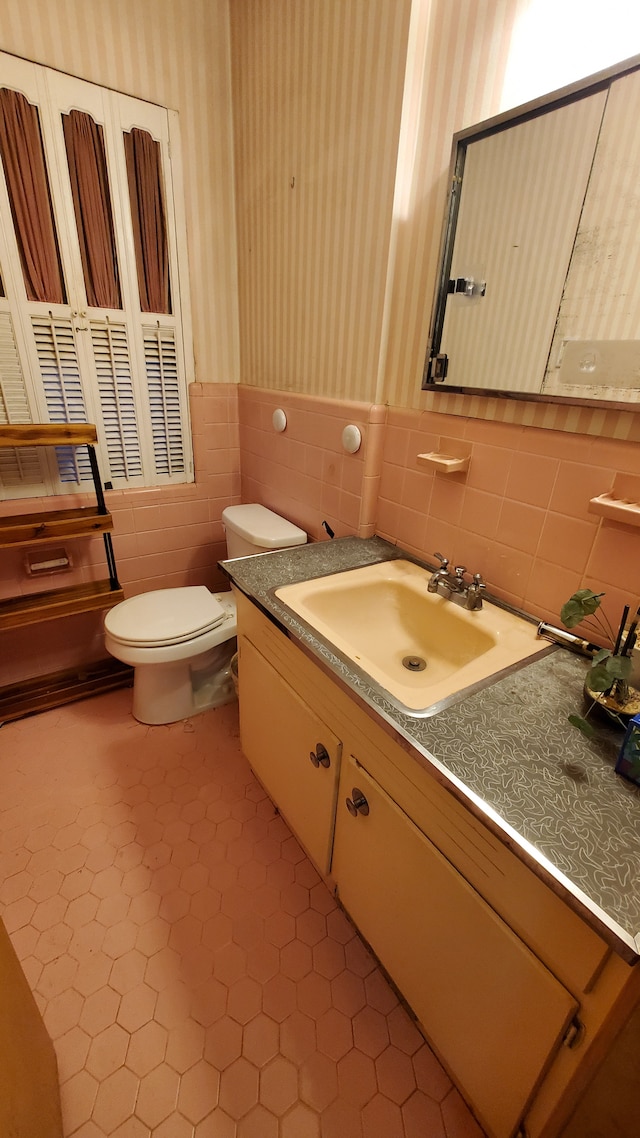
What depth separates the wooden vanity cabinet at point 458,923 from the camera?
0.57 meters

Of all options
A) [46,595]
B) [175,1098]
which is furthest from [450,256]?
[175,1098]

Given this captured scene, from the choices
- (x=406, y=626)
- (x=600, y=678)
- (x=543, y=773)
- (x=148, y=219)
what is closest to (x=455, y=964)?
(x=543, y=773)

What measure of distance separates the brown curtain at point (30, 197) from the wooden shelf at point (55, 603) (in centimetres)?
99

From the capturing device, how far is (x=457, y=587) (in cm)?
109

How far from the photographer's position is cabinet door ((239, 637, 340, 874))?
1.03 metres

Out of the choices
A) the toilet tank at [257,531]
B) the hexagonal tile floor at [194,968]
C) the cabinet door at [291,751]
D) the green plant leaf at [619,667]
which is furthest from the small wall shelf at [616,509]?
the hexagonal tile floor at [194,968]

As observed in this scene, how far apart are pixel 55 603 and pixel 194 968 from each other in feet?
3.89

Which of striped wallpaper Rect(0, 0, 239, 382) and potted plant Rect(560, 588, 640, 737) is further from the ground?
striped wallpaper Rect(0, 0, 239, 382)

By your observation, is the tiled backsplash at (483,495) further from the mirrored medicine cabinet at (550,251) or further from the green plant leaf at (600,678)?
the green plant leaf at (600,678)

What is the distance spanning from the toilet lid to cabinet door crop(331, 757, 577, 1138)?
85 centimetres

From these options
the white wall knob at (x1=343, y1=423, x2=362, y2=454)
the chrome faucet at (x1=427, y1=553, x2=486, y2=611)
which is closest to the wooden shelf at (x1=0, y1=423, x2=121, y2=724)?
the white wall knob at (x1=343, y1=423, x2=362, y2=454)

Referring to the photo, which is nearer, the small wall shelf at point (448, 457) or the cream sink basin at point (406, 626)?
the cream sink basin at point (406, 626)

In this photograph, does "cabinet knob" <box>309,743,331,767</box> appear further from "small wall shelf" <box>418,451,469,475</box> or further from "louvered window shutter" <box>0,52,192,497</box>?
"louvered window shutter" <box>0,52,192,497</box>

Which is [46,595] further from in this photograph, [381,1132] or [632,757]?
[632,757]
